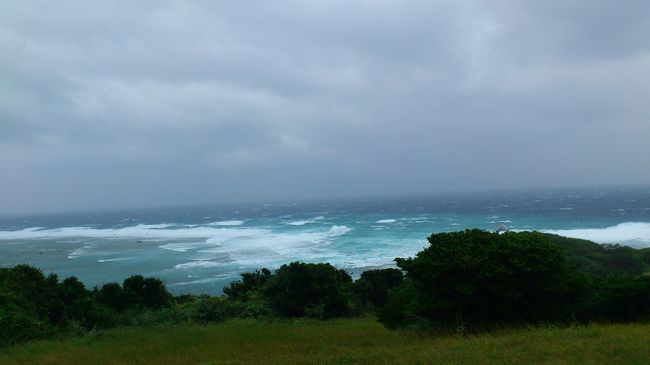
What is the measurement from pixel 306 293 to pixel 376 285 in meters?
5.00

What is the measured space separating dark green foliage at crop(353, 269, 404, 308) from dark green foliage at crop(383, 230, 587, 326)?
1118 cm

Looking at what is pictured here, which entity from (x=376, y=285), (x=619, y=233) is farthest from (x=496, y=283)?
(x=619, y=233)

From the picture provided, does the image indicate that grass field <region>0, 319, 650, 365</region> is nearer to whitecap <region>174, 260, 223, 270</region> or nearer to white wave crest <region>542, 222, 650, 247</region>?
whitecap <region>174, 260, 223, 270</region>

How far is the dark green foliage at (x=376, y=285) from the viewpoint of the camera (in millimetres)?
21484

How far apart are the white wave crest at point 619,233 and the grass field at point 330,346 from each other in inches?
1860

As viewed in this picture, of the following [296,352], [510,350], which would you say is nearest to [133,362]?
[296,352]

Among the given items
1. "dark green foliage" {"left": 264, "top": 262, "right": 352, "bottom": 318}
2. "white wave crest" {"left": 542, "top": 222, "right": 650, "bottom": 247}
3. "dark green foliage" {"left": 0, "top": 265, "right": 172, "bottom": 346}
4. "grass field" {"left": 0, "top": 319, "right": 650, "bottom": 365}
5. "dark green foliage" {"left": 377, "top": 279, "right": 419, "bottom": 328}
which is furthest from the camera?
"white wave crest" {"left": 542, "top": 222, "right": 650, "bottom": 247}

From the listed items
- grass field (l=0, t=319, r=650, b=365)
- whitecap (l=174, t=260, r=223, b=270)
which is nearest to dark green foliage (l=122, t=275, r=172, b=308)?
grass field (l=0, t=319, r=650, b=365)

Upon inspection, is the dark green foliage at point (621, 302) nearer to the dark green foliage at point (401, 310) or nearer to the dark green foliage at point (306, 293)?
the dark green foliage at point (401, 310)

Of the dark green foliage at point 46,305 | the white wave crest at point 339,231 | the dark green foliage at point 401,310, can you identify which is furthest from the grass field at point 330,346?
the white wave crest at point 339,231

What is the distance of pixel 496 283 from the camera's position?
31.7ft

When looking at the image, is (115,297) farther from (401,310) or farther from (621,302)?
(621,302)

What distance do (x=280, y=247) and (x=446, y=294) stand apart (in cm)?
4447

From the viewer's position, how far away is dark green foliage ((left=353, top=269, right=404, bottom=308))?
21.5m
